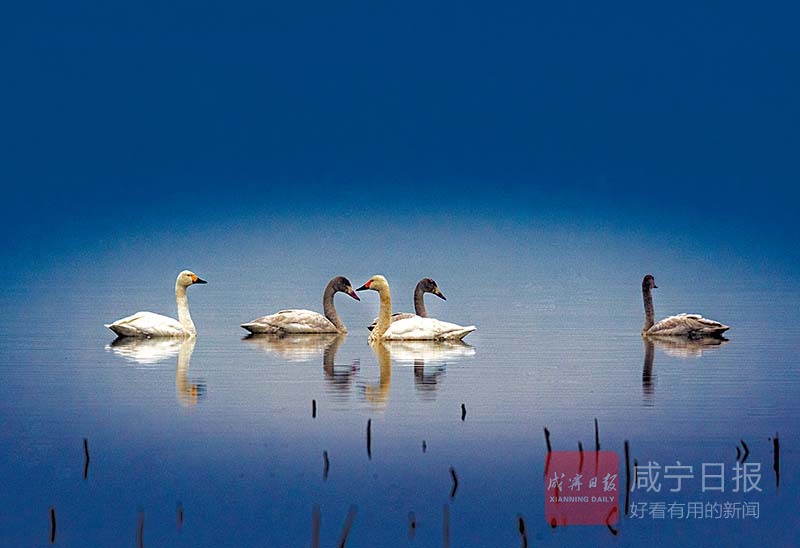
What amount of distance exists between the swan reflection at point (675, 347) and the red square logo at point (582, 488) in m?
6.00

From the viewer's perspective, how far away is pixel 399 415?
1486cm

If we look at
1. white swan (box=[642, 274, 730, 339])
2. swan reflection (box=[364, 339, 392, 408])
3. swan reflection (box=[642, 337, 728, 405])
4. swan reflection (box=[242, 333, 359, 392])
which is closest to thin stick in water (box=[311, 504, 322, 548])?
swan reflection (box=[364, 339, 392, 408])

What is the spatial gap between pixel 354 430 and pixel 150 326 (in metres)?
12.6

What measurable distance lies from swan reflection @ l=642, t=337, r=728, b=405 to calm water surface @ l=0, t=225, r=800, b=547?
4.1 inches

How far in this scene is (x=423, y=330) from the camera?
2464 cm

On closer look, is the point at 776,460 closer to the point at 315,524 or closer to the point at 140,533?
the point at 315,524

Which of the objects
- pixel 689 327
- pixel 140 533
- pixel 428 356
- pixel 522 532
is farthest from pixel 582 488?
pixel 689 327

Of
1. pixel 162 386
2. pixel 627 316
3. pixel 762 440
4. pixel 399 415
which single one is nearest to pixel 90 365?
pixel 162 386

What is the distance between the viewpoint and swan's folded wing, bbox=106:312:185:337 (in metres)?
25.7

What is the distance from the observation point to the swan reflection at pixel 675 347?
791 inches

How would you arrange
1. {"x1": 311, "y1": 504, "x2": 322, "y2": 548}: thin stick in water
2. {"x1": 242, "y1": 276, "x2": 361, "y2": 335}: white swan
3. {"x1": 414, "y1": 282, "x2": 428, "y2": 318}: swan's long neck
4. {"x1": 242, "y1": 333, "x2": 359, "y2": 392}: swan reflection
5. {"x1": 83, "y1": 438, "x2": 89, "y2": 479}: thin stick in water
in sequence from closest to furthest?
{"x1": 311, "y1": 504, "x2": 322, "y2": 548}: thin stick in water < {"x1": 83, "y1": 438, "x2": 89, "y2": 479}: thin stick in water < {"x1": 242, "y1": 333, "x2": 359, "y2": 392}: swan reflection < {"x1": 242, "y1": 276, "x2": 361, "y2": 335}: white swan < {"x1": 414, "y1": 282, "x2": 428, "y2": 318}: swan's long neck

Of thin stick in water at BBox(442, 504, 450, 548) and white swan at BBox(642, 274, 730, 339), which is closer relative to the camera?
thin stick in water at BBox(442, 504, 450, 548)

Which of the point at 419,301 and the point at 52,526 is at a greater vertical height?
the point at 419,301

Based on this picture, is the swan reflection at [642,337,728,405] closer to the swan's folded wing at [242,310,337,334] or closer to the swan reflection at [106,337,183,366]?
the swan's folded wing at [242,310,337,334]
